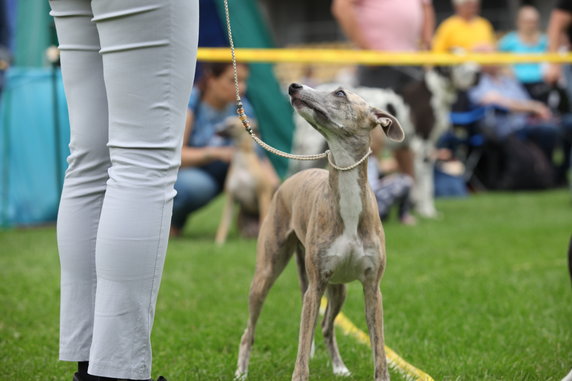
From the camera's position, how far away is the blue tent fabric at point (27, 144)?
23.6 ft

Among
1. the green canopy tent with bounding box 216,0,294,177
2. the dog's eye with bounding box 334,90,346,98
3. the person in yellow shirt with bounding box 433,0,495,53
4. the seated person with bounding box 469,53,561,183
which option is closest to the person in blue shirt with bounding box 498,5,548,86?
the seated person with bounding box 469,53,561,183

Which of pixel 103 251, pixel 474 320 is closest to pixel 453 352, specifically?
pixel 474 320

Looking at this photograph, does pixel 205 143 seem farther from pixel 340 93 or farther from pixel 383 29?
pixel 340 93

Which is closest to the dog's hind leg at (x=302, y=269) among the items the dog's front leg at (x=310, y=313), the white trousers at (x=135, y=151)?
the dog's front leg at (x=310, y=313)

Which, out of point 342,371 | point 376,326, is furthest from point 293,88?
point 342,371

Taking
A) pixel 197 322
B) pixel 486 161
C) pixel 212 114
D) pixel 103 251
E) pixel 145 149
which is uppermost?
pixel 145 149

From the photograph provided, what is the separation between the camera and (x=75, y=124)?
2.39 m

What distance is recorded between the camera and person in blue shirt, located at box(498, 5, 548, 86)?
436 inches

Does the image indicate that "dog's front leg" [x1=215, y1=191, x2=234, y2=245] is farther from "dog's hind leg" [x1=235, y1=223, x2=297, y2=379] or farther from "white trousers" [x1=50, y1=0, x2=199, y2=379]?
"white trousers" [x1=50, y1=0, x2=199, y2=379]

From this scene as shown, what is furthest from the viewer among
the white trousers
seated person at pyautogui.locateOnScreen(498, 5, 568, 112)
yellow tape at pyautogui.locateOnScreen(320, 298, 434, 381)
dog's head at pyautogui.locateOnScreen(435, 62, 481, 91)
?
seated person at pyautogui.locateOnScreen(498, 5, 568, 112)

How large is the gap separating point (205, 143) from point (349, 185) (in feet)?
14.9

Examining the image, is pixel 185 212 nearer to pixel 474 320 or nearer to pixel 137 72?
pixel 474 320

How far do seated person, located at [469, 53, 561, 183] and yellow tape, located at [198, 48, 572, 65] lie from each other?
2.29 metres

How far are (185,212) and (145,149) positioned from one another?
4.70 m
